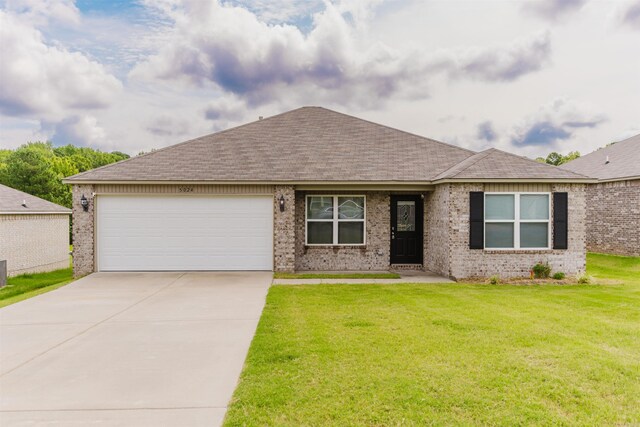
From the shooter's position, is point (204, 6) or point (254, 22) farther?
point (254, 22)

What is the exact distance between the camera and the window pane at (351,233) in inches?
509

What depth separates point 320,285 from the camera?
33.5 feet

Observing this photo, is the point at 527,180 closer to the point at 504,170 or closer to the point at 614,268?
the point at 504,170

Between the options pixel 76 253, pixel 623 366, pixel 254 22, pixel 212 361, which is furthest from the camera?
pixel 254 22

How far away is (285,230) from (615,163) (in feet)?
55.4

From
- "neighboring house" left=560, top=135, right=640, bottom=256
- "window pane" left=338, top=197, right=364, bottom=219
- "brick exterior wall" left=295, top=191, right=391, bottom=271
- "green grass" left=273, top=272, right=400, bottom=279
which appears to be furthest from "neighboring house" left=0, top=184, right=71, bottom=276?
"neighboring house" left=560, top=135, right=640, bottom=256

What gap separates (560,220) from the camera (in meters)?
11.2

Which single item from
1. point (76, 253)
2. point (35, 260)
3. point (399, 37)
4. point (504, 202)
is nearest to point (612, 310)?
point (504, 202)

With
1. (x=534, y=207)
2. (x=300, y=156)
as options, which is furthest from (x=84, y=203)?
(x=534, y=207)

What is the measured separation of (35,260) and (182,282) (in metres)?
9.76

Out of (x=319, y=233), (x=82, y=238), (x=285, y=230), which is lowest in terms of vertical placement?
(x=82, y=238)

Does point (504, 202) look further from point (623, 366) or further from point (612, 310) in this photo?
point (623, 366)

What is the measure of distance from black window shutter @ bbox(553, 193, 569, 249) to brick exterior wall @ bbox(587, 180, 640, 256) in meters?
7.87

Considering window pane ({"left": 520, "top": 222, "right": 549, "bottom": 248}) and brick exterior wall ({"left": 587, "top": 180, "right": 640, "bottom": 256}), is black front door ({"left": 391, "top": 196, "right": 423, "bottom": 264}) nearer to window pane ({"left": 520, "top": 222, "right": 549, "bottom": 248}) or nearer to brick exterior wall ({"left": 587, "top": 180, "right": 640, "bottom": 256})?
window pane ({"left": 520, "top": 222, "right": 549, "bottom": 248})
